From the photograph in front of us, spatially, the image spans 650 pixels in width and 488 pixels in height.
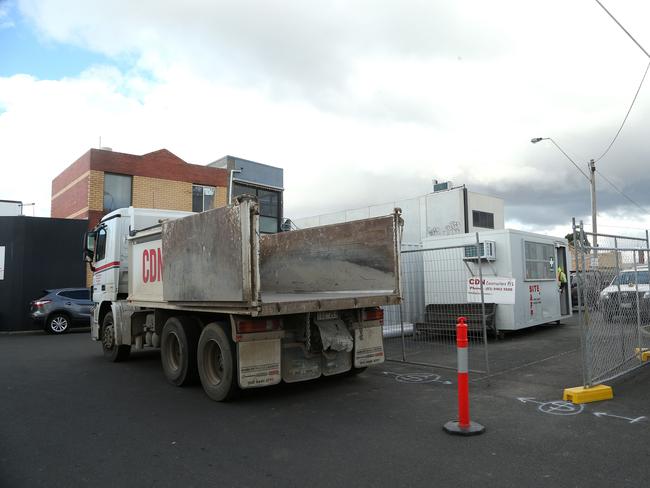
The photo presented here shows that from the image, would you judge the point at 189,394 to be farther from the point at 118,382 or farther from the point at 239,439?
the point at 239,439

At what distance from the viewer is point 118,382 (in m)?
7.94

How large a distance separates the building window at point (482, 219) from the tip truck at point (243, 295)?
26382 mm

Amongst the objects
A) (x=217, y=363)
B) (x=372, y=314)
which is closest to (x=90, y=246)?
(x=217, y=363)

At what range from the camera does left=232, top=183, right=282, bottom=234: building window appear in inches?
1120

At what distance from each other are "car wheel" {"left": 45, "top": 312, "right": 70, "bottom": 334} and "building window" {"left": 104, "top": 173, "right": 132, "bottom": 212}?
19.3 ft

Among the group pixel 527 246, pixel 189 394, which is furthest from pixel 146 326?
pixel 527 246

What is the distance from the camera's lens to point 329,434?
5008 mm

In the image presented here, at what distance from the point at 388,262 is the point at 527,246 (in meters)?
6.26

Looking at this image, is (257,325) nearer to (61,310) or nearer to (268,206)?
(61,310)

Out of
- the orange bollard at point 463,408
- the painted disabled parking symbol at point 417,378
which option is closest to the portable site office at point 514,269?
the painted disabled parking symbol at point 417,378

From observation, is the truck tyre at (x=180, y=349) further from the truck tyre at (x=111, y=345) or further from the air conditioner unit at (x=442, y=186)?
the air conditioner unit at (x=442, y=186)

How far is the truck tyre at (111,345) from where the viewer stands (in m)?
9.72

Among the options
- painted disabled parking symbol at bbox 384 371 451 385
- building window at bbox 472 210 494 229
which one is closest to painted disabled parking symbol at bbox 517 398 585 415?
painted disabled parking symbol at bbox 384 371 451 385

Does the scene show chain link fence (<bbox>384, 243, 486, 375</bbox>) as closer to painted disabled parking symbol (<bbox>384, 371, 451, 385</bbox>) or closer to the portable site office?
the portable site office
